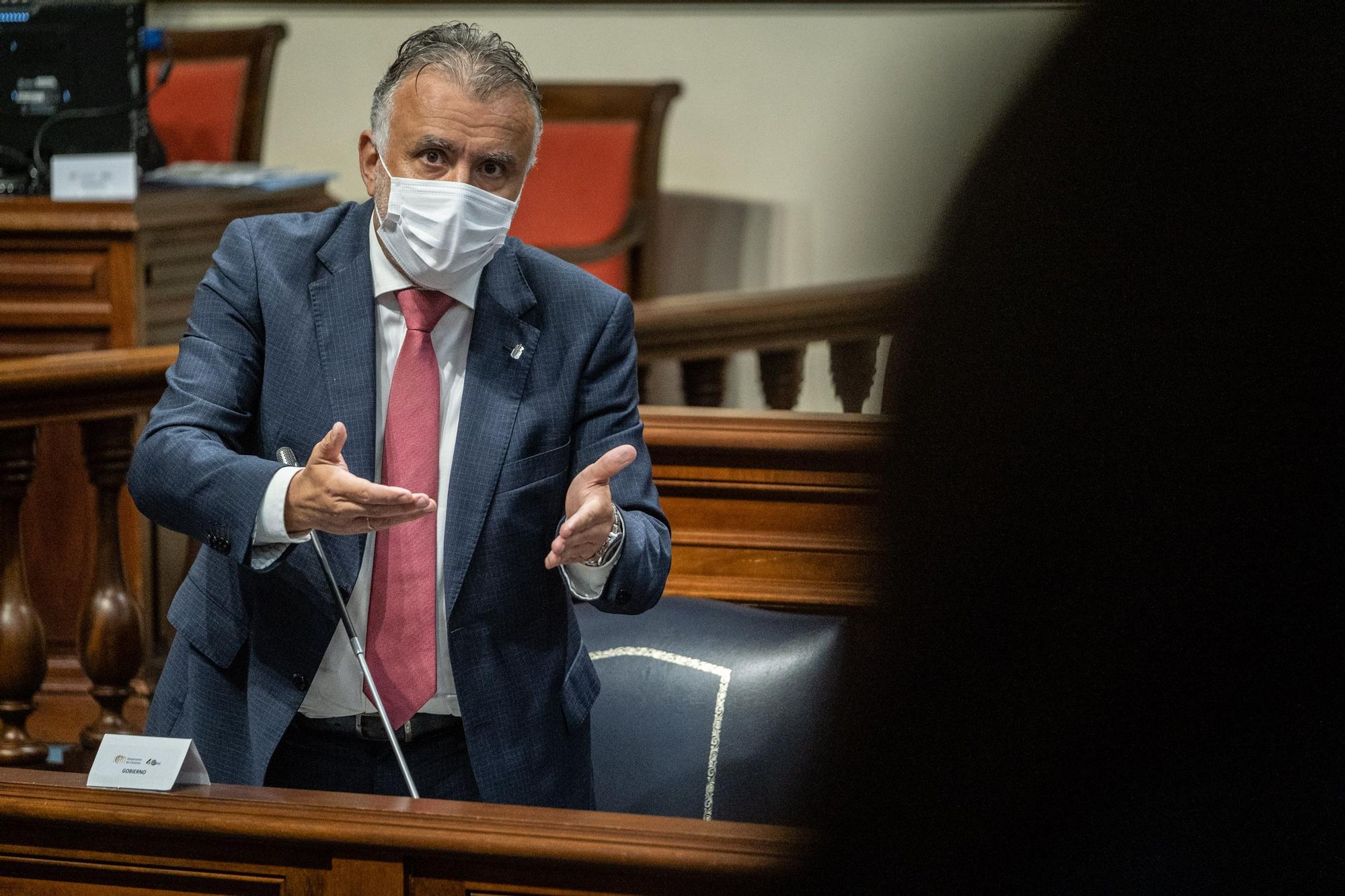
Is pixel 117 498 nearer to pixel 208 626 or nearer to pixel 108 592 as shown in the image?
pixel 108 592

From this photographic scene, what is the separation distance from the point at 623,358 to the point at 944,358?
1.23 meters

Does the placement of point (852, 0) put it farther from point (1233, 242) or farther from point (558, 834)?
point (1233, 242)

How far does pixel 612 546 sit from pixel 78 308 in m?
1.82

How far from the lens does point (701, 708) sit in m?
1.80

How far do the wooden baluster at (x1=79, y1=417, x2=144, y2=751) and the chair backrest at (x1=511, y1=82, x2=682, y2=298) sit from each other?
2074 mm

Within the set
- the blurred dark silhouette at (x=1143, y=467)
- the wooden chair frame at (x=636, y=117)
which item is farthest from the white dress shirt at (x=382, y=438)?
the wooden chair frame at (x=636, y=117)

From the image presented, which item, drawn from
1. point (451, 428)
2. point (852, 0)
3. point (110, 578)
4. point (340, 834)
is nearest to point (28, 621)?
point (110, 578)

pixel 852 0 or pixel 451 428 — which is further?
pixel 852 0

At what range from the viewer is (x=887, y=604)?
0.78 ft

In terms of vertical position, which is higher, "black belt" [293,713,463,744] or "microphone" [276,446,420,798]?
"microphone" [276,446,420,798]

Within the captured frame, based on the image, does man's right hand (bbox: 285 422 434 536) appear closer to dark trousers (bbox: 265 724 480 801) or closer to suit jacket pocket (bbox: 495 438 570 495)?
suit jacket pocket (bbox: 495 438 570 495)

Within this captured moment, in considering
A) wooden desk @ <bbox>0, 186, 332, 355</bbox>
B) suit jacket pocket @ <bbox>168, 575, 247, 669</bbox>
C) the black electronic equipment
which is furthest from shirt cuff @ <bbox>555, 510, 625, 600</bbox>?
the black electronic equipment

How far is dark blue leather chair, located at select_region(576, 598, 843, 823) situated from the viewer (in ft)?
5.73

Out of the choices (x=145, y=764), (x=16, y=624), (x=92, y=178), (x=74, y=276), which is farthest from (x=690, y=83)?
(x=145, y=764)
